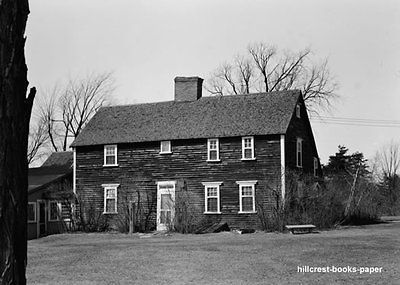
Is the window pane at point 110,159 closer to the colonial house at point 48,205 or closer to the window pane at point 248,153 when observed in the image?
the colonial house at point 48,205

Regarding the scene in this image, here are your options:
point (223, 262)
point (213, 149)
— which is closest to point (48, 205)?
point (213, 149)

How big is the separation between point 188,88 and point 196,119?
3.42 m

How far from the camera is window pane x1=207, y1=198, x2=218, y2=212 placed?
129 ft

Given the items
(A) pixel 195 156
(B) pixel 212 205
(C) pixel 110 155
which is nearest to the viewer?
(B) pixel 212 205

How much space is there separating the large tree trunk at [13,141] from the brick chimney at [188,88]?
39401 millimetres

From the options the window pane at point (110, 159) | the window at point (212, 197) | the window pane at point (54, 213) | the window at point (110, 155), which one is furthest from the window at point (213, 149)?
the window pane at point (54, 213)

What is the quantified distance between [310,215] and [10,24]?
31406 mm

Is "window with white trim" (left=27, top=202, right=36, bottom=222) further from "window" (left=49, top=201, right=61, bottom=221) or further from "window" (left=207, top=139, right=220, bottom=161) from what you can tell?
"window" (left=207, top=139, right=220, bottom=161)

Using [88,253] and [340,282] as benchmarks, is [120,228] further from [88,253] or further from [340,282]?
[340,282]

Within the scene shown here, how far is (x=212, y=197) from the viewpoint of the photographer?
130 feet

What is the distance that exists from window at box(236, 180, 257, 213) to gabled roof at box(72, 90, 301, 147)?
2.93 metres

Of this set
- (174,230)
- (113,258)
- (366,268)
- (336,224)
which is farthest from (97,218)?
(366,268)

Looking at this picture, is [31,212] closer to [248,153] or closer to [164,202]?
[164,202]

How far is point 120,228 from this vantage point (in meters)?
38.8
